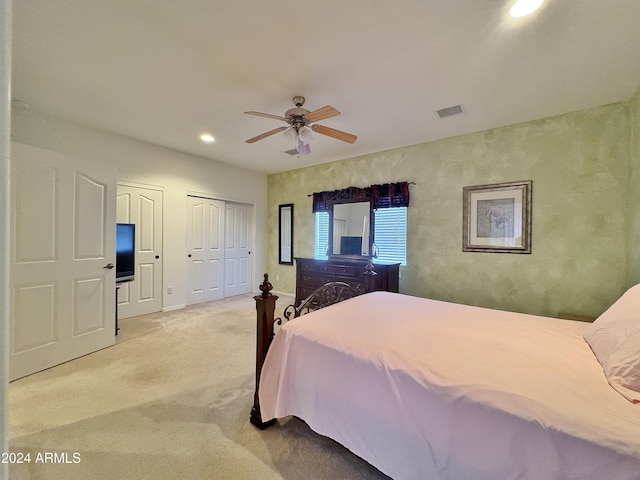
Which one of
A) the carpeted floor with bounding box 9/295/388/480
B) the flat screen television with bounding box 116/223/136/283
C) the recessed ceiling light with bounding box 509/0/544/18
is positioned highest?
the recessed ceiling light with bounding box 509/0/544/18

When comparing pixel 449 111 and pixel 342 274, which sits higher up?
pixel 449 111

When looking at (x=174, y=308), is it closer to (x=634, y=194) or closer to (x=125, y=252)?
(x=125, y=252)

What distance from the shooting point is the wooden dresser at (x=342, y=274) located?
381 centimetres

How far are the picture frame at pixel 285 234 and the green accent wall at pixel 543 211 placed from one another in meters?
2.18

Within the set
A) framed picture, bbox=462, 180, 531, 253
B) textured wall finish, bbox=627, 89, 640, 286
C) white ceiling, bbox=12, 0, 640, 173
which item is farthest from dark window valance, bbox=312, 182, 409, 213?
textured wall finish, bbox=627, 89, 640, 286

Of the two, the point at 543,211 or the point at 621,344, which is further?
the point at 543,211

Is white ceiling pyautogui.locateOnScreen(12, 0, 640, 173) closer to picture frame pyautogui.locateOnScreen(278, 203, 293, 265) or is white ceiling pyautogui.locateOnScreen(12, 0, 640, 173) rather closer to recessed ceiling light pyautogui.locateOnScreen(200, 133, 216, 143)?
recessed ceiling light pyautogui.locateOnScreen(200, 133, 216, 143)

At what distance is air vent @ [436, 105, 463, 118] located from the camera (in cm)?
294

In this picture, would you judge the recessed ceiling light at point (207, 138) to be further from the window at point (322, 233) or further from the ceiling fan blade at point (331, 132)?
the window at point (322, 233)

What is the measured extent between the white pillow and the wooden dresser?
7.57ft

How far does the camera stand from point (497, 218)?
3.44 meters

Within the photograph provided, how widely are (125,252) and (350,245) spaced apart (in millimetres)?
3288

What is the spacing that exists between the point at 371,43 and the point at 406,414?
2309 mm

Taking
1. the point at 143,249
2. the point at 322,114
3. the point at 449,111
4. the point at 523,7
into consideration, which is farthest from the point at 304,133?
the point at 143,249
